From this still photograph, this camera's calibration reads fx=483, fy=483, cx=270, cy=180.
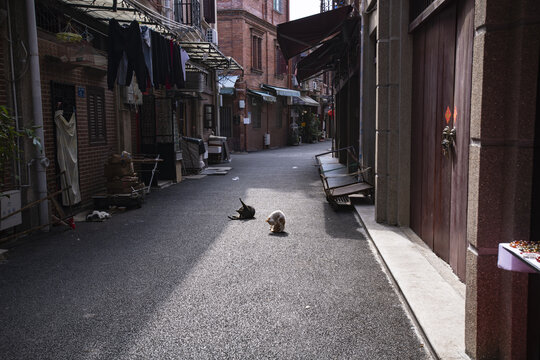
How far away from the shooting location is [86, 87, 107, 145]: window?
9.95 m

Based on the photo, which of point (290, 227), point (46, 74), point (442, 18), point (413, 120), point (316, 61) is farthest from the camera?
point (316, 61)

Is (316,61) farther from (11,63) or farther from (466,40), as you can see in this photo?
(466,40)

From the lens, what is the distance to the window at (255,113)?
29.9m

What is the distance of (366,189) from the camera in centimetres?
870

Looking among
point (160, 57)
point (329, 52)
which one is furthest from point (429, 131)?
point (329, 52)

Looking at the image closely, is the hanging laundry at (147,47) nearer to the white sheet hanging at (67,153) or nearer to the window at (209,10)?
the white sheet hanging at (67,153)

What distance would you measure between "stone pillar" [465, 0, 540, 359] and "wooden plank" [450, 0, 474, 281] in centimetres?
154

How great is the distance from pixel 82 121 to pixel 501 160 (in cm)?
858

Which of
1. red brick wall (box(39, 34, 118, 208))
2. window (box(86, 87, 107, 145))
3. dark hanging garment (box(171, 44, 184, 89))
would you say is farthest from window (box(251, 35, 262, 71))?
window (box(86, 87, 107, 145))

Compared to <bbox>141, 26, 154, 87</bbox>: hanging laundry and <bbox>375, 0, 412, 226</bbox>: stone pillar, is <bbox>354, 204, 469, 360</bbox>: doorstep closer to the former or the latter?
<bbox>375, 0, 412, 226</bbox>: stone pillar

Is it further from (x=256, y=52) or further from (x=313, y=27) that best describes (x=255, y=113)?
(x=313, y=27)

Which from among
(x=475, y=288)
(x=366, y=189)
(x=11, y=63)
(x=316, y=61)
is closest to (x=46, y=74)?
(x=11, y=63)

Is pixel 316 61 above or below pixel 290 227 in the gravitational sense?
above

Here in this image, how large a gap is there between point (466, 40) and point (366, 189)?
180 inches
